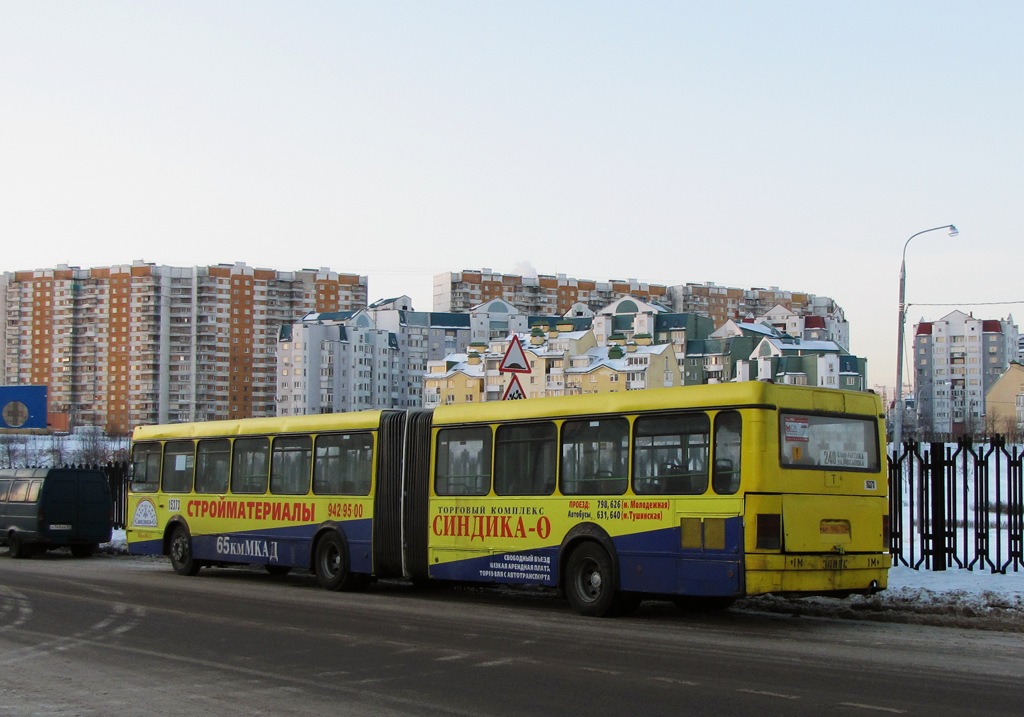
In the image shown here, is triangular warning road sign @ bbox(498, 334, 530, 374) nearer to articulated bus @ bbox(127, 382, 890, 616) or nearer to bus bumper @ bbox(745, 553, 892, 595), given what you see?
articulated bus @ bbox(127, 382, 890, 616)

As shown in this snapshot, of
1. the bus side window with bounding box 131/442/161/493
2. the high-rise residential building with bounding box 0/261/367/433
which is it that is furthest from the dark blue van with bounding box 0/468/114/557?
the high-rise residential building with bounding box 0/261/367/433

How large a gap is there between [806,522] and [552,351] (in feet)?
524

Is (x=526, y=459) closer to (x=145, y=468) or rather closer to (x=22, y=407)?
(x=145, y=468)

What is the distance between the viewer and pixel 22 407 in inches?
1863

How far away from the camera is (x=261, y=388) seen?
19350 cm

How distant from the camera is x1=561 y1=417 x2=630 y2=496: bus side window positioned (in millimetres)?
14945

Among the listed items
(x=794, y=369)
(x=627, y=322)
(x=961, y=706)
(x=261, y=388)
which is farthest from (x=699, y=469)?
(x=261, y=388)

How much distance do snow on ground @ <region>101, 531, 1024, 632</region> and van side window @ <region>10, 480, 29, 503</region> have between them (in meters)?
18.8

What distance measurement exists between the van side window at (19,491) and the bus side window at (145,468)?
5.80 m

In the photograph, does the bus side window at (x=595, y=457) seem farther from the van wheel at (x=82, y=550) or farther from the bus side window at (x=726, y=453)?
the van wheel at (x=82, y=550)

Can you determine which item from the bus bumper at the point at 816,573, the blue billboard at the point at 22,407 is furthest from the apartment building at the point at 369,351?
the bus bumper at the point at 816,573

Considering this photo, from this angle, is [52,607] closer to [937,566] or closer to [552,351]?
[937,566]

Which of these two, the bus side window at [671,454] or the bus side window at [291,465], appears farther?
the bus side window at [291,465]

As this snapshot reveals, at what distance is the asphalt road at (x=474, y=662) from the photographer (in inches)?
358
